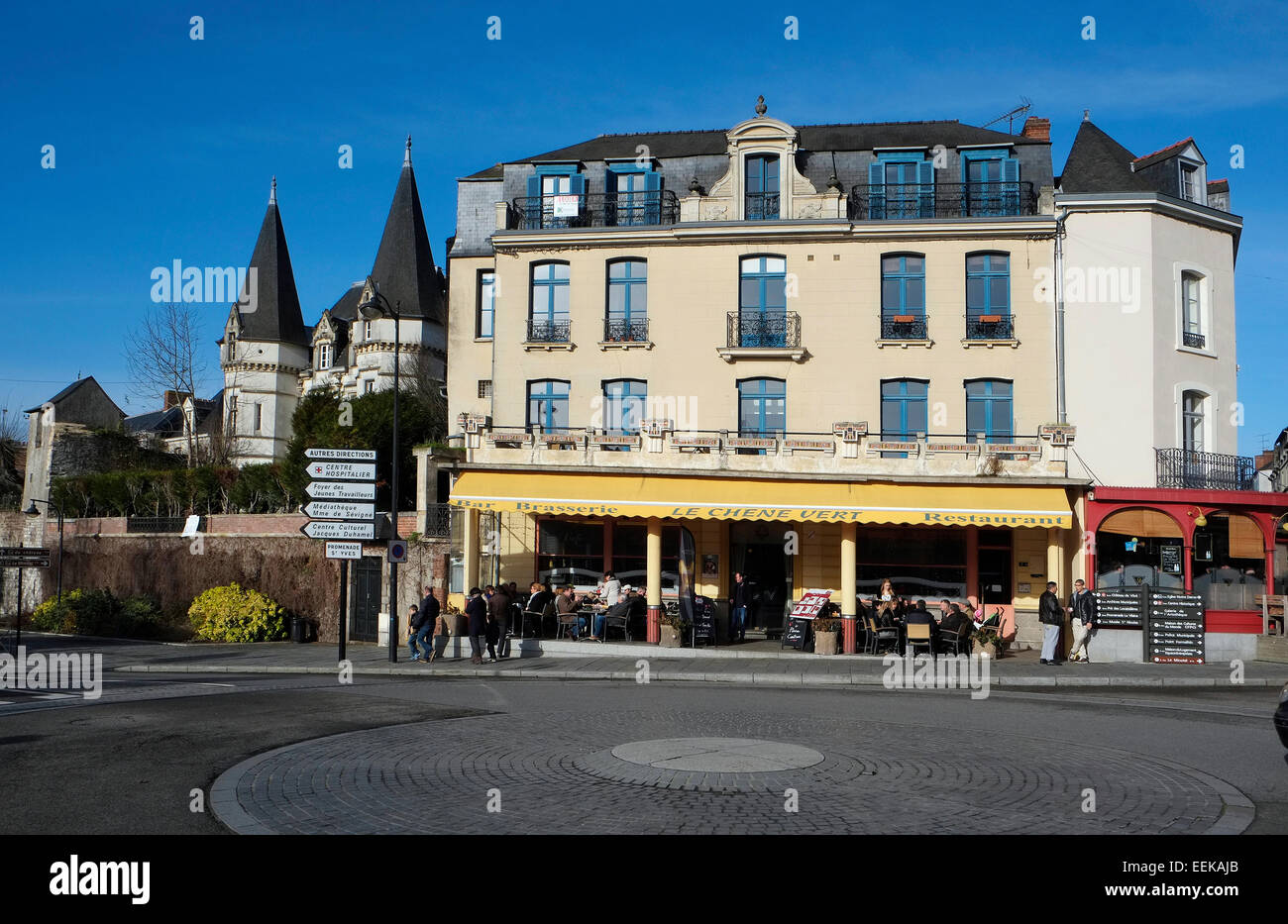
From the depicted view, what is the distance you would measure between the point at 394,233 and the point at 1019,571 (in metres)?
53.8

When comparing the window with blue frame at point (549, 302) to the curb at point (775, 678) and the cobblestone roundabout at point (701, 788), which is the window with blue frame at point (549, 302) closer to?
the curb at point (775, 678)

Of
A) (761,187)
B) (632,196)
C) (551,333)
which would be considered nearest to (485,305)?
(551,333)

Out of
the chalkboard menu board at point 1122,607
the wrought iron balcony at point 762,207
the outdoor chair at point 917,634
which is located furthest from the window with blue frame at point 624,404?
the chalkboard menu board at point 1122,607

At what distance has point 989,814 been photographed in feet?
25.2

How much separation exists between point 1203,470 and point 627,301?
14814mm

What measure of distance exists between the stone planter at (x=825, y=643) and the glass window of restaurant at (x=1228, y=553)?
8836mm

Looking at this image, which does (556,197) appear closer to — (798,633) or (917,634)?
(798,633)

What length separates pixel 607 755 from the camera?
9961mm

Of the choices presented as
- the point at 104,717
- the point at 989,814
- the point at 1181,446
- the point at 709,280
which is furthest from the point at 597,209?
the point at 989,814

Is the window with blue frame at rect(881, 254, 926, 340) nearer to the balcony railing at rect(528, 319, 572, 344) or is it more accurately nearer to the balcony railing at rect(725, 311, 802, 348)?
the balcony railing at rect(725, 311, 802, 348)

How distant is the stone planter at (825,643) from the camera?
22875 millimetres

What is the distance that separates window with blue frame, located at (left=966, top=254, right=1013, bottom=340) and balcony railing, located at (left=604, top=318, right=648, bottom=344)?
8.13 metres

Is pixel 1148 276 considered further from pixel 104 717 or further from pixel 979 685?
pixel 104 717

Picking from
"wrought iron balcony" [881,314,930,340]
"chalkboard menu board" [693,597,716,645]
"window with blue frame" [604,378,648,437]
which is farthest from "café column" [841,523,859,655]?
"window with blue frame" [604,378,648,437]
